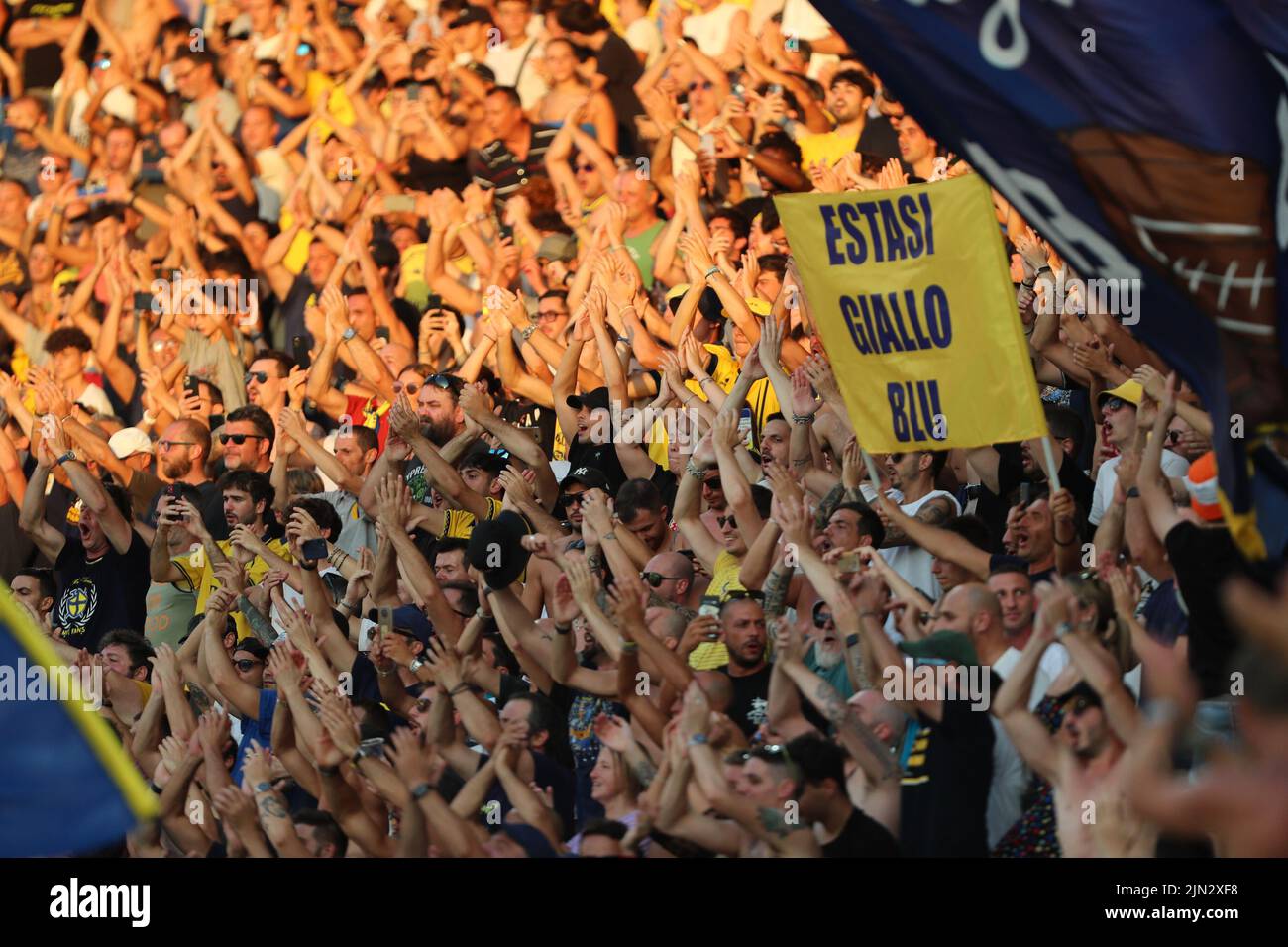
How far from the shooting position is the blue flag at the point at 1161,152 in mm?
5781

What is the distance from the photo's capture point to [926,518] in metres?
8.17

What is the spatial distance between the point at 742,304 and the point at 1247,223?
14.3 feet

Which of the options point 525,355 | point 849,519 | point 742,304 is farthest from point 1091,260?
point 525,355

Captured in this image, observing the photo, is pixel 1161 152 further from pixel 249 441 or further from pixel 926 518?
pixel 249 441

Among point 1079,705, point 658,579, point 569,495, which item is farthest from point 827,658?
point 569,495

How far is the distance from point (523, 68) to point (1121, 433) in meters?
6.81

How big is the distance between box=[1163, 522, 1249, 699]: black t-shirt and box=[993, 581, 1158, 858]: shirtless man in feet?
0.84

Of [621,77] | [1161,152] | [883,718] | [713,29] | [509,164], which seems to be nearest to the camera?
[1161,152]

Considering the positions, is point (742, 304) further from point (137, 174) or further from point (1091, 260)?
point (137, 174)

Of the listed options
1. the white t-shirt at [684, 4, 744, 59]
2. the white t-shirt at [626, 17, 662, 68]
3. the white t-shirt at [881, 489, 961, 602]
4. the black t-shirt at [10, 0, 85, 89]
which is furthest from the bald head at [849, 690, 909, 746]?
the black t-shirt at [10, 0, 85, 89]

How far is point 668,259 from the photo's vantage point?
1140 centimetres

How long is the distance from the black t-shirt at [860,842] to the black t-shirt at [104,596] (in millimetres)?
4785
